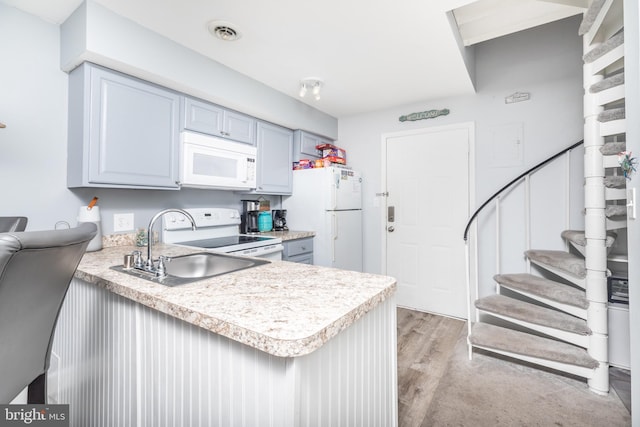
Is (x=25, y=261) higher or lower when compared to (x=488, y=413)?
higher

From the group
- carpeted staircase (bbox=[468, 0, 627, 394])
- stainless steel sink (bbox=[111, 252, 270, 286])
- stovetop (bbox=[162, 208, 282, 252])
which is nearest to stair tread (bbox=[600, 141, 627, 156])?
carpeted staircase (bbox=[468, 0, 627, 394])

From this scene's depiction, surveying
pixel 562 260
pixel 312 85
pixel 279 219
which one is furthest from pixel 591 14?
pixel 279 219

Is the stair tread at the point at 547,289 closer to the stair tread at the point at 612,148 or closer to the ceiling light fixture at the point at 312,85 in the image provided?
the stair tread at the point at 612,148

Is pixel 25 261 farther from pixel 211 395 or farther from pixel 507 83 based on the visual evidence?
pixel 507 83

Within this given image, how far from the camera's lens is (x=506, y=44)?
2830 millimetres

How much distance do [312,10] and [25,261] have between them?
177 centimetres

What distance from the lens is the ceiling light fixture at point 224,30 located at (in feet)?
6.04

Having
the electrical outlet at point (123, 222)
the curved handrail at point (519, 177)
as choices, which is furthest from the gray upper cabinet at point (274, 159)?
the curved handrail at point (519, 177)

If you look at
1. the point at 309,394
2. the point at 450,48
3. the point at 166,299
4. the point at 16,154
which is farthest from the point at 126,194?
the point at 450,48

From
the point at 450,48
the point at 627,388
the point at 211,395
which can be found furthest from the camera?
the point at 450,48

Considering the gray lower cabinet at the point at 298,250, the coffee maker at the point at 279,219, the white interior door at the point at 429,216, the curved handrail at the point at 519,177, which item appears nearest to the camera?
the curved handrail at the point at 519,177

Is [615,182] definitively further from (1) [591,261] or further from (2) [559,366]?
(2) [559,366]

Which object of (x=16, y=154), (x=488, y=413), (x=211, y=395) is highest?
(x=16, y=154)

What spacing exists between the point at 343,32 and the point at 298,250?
6.28 feet
